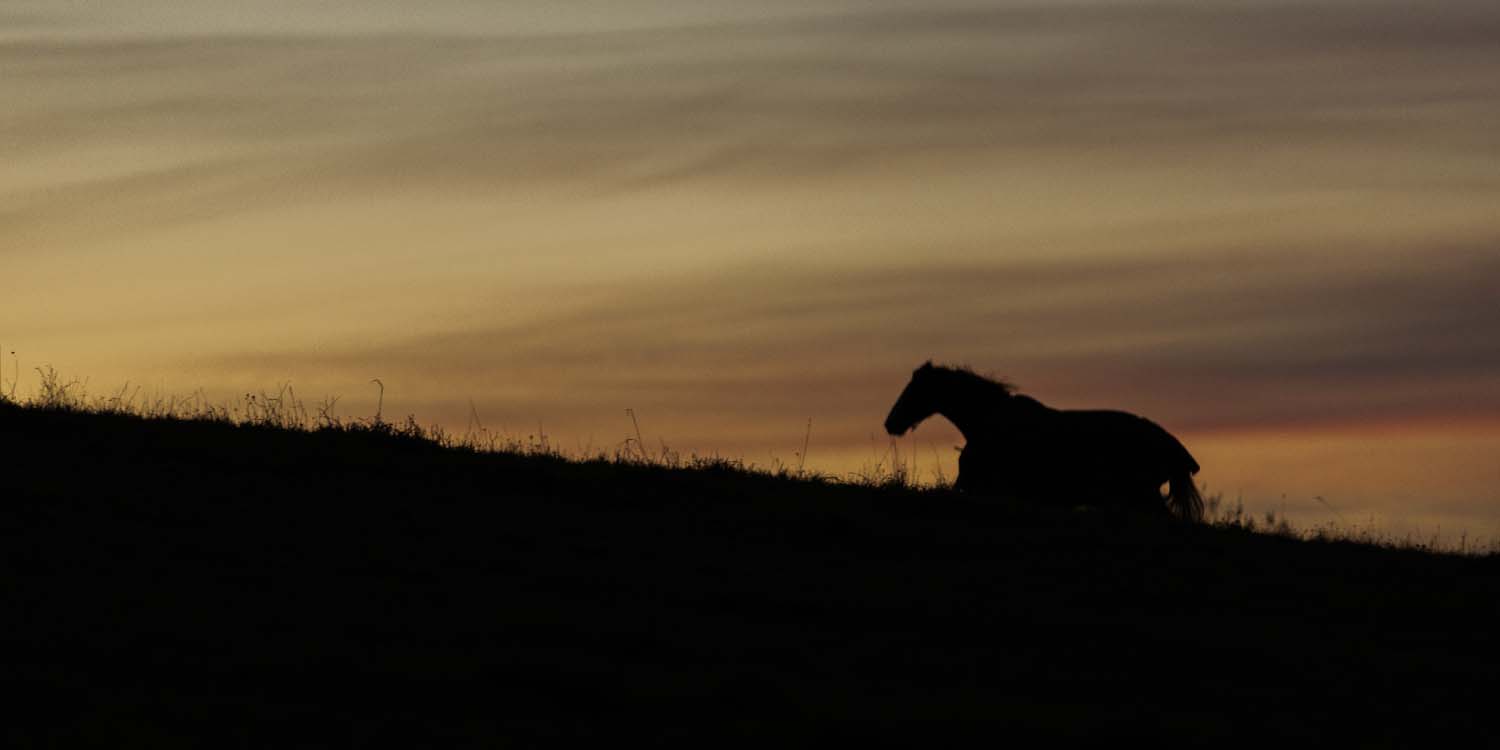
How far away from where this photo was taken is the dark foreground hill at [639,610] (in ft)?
32.4

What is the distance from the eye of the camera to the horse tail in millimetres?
22500

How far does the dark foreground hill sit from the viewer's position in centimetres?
988

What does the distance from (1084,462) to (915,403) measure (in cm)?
287

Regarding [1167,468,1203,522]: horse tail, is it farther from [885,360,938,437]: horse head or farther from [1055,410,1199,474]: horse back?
[885,360,938,437]: horse head

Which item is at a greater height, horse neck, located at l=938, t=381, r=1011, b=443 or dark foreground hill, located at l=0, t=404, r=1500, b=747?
horse neck, located at l=938, t=381, r=1011, b=443

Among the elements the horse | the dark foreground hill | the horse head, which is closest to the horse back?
the horse

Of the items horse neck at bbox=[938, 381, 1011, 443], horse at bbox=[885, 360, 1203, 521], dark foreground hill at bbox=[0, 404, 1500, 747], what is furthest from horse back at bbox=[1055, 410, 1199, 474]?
dark foreground hill at bbox=[0, 404, 1500, 747]

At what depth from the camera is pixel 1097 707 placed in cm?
1052

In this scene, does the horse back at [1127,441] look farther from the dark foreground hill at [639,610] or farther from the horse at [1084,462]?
the dark foreground hill at [639,610]

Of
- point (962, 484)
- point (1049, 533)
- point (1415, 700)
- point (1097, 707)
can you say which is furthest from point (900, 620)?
point (962, 484)

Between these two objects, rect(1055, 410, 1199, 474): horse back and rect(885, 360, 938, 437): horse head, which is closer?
rect(1055, 410, 1199, 474): horse back

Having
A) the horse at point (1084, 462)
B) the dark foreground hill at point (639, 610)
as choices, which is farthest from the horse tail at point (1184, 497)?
the dark foreground hill at point (639, 610)

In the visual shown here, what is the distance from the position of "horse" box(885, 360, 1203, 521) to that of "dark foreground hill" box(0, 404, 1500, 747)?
361 cm

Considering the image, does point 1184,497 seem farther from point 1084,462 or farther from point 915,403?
point 915,403
